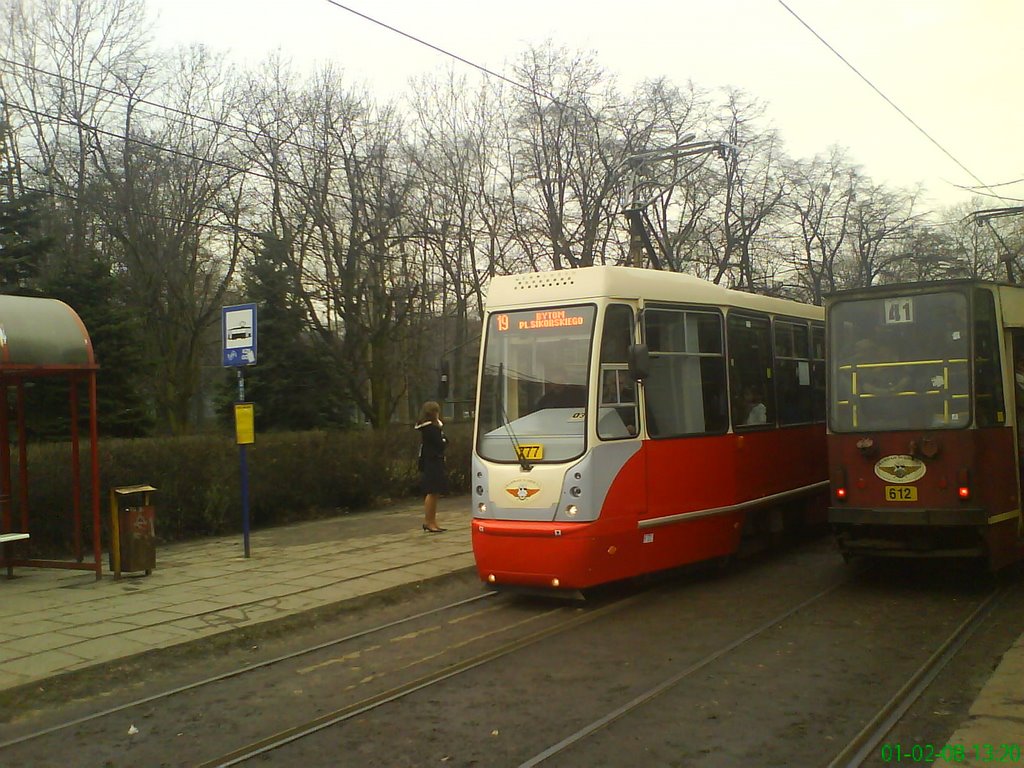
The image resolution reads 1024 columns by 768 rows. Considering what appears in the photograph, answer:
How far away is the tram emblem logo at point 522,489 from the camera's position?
352 inches

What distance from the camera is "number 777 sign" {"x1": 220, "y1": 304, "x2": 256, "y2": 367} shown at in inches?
460

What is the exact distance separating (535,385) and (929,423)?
12.4 ft

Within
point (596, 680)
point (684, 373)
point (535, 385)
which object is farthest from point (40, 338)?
point (596, 680)

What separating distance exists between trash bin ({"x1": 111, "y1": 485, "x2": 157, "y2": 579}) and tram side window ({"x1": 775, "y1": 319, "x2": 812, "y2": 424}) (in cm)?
746

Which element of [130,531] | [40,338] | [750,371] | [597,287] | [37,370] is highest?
[597,287]

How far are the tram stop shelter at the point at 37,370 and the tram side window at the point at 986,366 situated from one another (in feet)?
29.4

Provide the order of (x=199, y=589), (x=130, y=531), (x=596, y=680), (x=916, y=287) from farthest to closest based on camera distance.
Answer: (x=130, y=531), (x=199, y=589), (x=916, y=287), (x=596, y=680)

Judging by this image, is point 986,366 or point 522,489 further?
point 986,366

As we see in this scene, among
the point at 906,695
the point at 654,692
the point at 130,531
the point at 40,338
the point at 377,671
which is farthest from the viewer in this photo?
the point at 130,531

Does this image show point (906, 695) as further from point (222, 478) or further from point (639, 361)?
point (222, 478)

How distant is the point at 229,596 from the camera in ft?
31.2

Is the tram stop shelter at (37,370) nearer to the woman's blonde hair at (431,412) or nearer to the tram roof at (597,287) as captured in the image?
the woman's blonde hair at (431,412)
